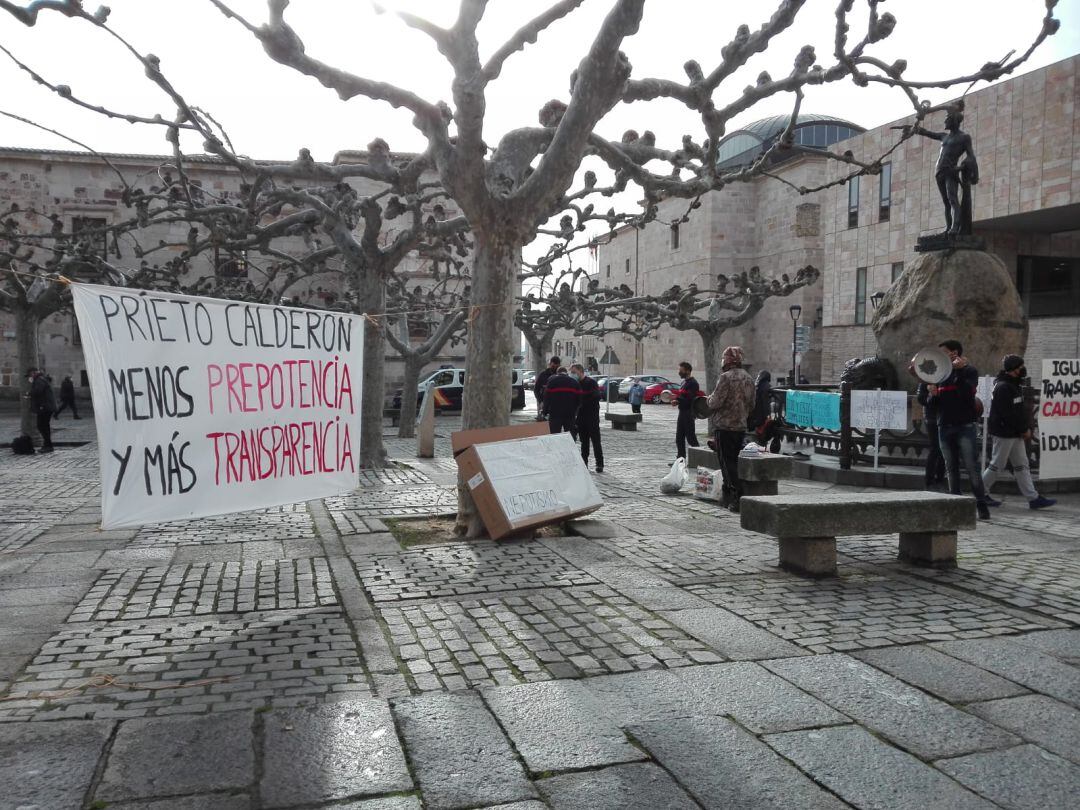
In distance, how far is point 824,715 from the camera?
3842 millimetres

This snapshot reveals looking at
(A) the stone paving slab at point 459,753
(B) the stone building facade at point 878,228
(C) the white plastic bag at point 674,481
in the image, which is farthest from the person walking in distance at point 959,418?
(B) the stone building facade at point 878,228

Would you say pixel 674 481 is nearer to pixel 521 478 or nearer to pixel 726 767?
pixel 521 478

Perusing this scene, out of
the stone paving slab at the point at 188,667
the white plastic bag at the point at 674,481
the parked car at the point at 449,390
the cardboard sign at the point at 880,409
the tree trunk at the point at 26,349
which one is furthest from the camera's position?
the parked car at the point at 449,390

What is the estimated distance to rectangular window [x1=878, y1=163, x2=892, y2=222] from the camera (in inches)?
1455

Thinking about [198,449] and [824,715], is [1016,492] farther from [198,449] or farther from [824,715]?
[198,449]

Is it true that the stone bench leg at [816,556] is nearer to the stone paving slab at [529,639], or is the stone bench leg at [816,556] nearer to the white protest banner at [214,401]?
the stone paving slab at [529,639]

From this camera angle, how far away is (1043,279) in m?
34.0

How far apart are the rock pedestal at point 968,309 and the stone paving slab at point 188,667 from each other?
33.9 feet

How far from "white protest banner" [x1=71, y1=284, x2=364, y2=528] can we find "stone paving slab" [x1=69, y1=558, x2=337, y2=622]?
23.8 inches

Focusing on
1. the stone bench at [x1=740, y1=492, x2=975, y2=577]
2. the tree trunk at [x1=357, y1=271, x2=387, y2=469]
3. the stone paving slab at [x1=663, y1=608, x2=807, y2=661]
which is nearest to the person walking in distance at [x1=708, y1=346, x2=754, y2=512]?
the stone bench at [x1=740, y1=492, x2=975, y2=577]

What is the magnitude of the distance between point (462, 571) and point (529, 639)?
1.81 m

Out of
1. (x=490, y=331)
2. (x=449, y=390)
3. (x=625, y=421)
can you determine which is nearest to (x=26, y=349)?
(x=490, y=331)

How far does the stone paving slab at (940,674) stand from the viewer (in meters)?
4.09

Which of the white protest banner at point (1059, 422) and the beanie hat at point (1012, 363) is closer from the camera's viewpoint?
the beanie hat at point (1012, 363)
